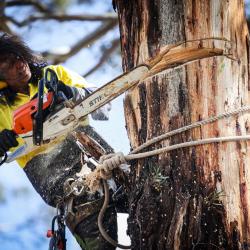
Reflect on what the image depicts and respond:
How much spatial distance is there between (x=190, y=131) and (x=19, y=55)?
6.28 ft

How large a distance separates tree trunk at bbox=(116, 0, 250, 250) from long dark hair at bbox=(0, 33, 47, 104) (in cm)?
141

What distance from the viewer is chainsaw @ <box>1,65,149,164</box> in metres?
2.56

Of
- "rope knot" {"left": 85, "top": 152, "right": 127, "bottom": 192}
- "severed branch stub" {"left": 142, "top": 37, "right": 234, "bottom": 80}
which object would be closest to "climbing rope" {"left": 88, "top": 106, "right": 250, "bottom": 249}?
"rope knot" {"left": 85, "top": 152, "right": 127, "bottom": 192}

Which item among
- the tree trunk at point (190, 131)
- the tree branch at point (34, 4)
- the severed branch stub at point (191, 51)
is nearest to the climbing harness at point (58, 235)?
the tree trunk at point (190, 131)

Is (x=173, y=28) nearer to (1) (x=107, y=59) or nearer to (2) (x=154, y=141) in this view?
(2) (x=154, y=141)

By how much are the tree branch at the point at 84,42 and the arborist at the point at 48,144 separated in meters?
1.58

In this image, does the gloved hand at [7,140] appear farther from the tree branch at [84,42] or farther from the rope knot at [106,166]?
the tree branch at [84,42]

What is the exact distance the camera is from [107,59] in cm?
554

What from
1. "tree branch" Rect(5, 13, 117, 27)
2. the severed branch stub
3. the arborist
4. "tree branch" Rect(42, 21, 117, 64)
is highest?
"tree branch" Rect(5, 13, 117, 27)

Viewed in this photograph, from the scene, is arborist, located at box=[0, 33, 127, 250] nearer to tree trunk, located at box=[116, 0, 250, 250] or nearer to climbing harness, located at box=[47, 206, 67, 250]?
climbing harness, located at box=[47, 206, 67, 250]

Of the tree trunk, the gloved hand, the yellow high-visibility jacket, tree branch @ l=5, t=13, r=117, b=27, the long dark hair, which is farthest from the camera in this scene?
tree branch @ l=5, t=13, r=117, b=27

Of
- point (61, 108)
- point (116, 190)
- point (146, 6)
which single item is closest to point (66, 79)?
point (61, 108)

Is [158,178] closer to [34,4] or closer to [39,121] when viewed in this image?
[39,121]

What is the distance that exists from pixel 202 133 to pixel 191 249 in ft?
1.29
